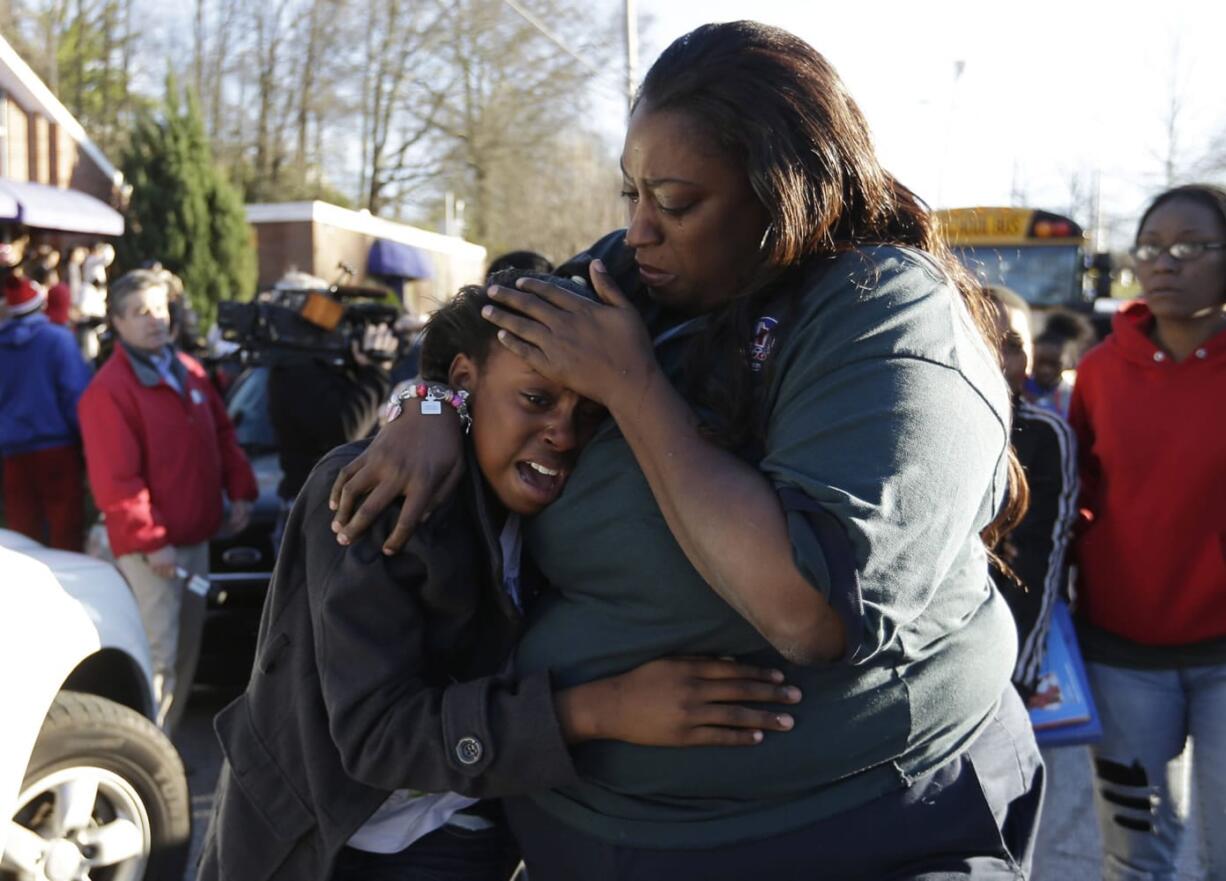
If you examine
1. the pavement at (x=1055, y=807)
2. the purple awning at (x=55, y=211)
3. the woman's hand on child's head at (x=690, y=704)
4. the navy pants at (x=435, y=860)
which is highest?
the purple awning at (x=55, y=211)

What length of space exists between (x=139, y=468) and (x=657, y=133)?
167 inches

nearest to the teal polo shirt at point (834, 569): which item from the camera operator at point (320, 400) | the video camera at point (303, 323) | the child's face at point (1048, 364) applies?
the camera operator at point (320, 400)

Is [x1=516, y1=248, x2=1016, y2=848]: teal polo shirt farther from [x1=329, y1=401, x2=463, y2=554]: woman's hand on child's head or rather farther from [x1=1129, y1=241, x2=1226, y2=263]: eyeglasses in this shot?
[x1=1129, y1=241, x2=1226, y2=263]: eyeglasses

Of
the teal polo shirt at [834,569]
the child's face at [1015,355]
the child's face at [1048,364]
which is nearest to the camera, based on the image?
the teal polo shirt at [834,569]

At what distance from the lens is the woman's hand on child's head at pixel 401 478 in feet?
6.17

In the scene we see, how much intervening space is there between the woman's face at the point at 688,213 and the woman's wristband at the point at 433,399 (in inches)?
15.0

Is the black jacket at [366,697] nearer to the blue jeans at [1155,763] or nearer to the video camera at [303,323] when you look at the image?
the blue jeans at [1155,763]

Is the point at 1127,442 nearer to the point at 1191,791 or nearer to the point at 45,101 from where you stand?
the point at 1191,791

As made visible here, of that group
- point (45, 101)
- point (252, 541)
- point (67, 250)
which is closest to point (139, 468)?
point (252, 541)

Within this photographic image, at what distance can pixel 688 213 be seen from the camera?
180 centimetres

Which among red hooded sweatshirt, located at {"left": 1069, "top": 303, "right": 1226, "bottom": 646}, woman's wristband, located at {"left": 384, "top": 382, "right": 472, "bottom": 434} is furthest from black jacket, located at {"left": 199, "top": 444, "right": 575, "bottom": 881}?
red hooded sweatshirt, located at {"left": 1069, "top": 303, "right": 1226, "bottom": 646}

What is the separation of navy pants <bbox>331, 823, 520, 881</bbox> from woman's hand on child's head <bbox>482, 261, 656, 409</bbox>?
2.86ft

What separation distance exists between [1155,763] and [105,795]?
295 centimetres

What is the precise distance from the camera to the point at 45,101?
78.2ft
